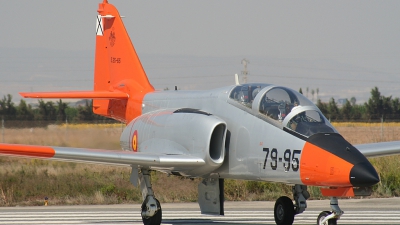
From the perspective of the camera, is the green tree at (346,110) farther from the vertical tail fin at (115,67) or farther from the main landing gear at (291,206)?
the main landing gear at (291,206)

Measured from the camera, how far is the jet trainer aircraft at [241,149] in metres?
10.1

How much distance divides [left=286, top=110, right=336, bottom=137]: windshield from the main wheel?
2.12 metres

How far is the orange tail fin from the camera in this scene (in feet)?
56.7

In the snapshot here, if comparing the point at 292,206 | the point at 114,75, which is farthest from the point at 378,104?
the point at 292,206

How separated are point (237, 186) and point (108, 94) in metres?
4.77

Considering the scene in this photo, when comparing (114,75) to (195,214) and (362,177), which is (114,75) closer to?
(195,214)

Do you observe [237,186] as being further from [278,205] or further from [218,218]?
[278,205]

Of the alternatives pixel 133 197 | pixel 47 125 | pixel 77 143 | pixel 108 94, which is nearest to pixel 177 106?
pixel 108 94

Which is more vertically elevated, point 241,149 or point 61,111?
point 241,149

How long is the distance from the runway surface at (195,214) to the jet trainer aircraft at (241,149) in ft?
4.73

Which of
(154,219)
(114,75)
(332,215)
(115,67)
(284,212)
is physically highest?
(115,67)

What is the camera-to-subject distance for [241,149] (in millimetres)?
11867

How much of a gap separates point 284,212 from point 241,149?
1552 mm

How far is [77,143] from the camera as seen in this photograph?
22.9m
